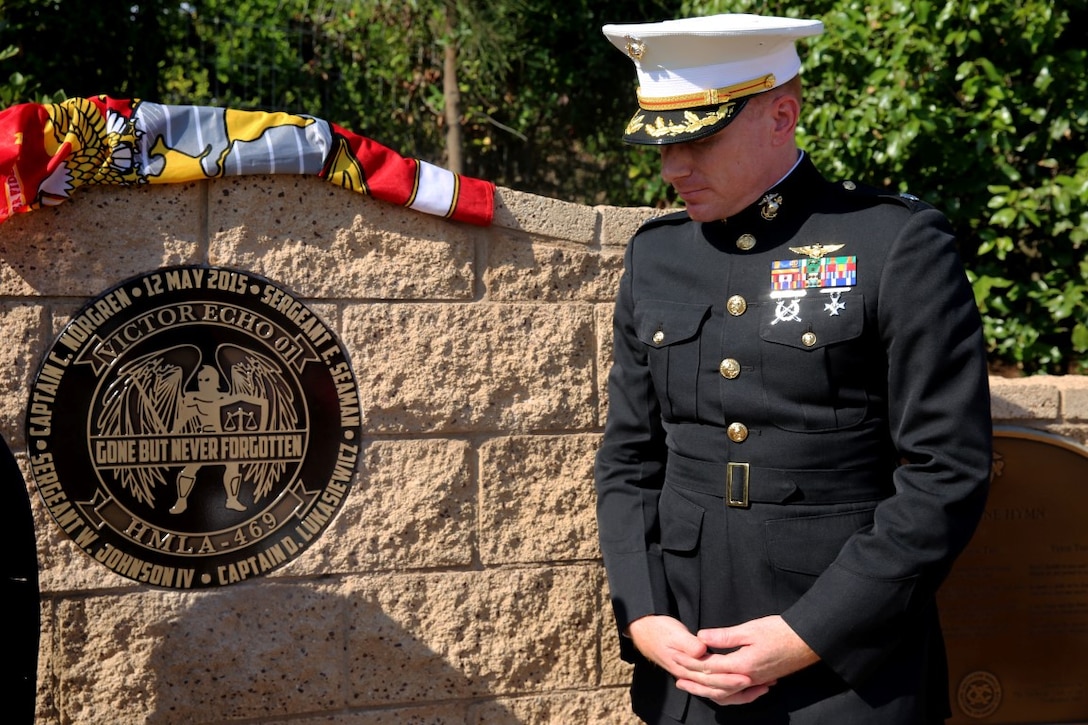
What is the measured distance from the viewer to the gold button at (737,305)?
2188 millimetres

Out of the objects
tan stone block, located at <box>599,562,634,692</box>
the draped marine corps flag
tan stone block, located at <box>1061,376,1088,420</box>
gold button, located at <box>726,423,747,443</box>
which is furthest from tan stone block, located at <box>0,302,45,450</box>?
tan stone block, located at <box>1061,376,1088,420</box>

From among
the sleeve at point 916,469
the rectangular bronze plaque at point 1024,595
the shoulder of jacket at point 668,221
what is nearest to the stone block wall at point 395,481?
the rectangular bronze plaque at point 1024,595

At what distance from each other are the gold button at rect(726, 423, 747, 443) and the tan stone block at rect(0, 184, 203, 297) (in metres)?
1.35

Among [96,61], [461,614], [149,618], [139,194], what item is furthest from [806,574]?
[96,61]

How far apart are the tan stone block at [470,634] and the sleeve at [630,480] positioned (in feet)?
1.77

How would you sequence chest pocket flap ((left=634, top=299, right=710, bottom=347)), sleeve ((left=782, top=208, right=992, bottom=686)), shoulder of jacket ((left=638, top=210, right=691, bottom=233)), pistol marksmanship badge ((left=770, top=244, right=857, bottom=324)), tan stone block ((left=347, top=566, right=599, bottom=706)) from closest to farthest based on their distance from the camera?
sleeve ((left=782, top=208, right=992, bottom=686)) → pistol marksmanship badge ((left=770, top=244, right=857, bottom=324)) → chest pocket flap ((left=634, top=299, right=710, bottom=347)) → shoulder of jacket ((left=638, top=210, right=691, bottom=233)) → tan stone block ((left=347, top=566, right=599, bottom=706))

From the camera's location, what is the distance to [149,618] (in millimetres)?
2699

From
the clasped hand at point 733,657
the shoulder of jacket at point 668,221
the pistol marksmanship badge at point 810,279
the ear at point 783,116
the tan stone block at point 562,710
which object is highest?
the ear at point 783,116

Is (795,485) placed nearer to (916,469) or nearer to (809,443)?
(809,443)

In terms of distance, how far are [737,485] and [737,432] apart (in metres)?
0.10

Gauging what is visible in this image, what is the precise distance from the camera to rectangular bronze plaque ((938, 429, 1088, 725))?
9.88 feet

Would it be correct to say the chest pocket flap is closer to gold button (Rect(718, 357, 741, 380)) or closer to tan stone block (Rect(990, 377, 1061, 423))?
gold button (Rect(718, 357, 741, 380))

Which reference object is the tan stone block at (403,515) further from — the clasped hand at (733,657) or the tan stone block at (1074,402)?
the tan stone block at (1074,402)

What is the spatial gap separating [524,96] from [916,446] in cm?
492
